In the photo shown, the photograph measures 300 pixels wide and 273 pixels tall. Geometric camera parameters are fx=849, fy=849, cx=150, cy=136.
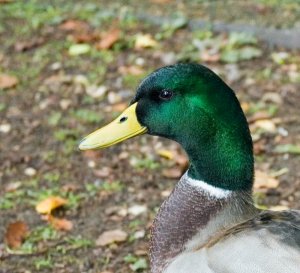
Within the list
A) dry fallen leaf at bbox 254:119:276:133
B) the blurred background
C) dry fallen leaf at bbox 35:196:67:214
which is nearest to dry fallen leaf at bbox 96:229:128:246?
the blurred background

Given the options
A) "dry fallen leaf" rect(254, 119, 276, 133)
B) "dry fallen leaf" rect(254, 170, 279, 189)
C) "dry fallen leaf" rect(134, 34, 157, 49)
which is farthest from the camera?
"dry fallen leaf" rect(134, 34, 157, 49)

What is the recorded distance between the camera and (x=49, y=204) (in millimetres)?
4363

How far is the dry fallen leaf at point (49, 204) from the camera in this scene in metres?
4.35

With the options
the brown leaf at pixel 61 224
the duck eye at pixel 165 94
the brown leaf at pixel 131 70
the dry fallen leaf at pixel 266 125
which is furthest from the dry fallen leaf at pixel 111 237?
the brown leaf at pixel 131 70

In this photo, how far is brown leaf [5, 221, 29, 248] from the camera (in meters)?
4.11

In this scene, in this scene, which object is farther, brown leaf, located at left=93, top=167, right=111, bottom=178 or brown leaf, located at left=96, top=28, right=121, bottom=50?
brown leaf, located at left=96, top=28, right=121, bottom=50

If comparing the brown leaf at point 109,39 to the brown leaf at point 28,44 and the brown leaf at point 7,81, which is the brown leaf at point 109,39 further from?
the brown leaf at point 7,81

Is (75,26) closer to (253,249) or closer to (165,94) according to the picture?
(165,94)

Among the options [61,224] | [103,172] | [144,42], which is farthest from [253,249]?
[144,42]

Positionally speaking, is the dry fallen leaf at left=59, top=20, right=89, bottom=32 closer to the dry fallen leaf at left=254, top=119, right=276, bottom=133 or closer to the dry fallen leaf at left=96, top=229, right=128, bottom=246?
the dry fallen leaf at left=254, top=119, right=276, bottom=133

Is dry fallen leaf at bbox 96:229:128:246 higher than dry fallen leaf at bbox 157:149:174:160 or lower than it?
higher

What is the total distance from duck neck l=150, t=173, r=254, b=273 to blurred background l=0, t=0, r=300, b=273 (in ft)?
2.09

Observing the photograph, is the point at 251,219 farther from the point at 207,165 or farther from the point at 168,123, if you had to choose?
the point at 168,123

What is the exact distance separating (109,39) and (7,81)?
2.87 feet
